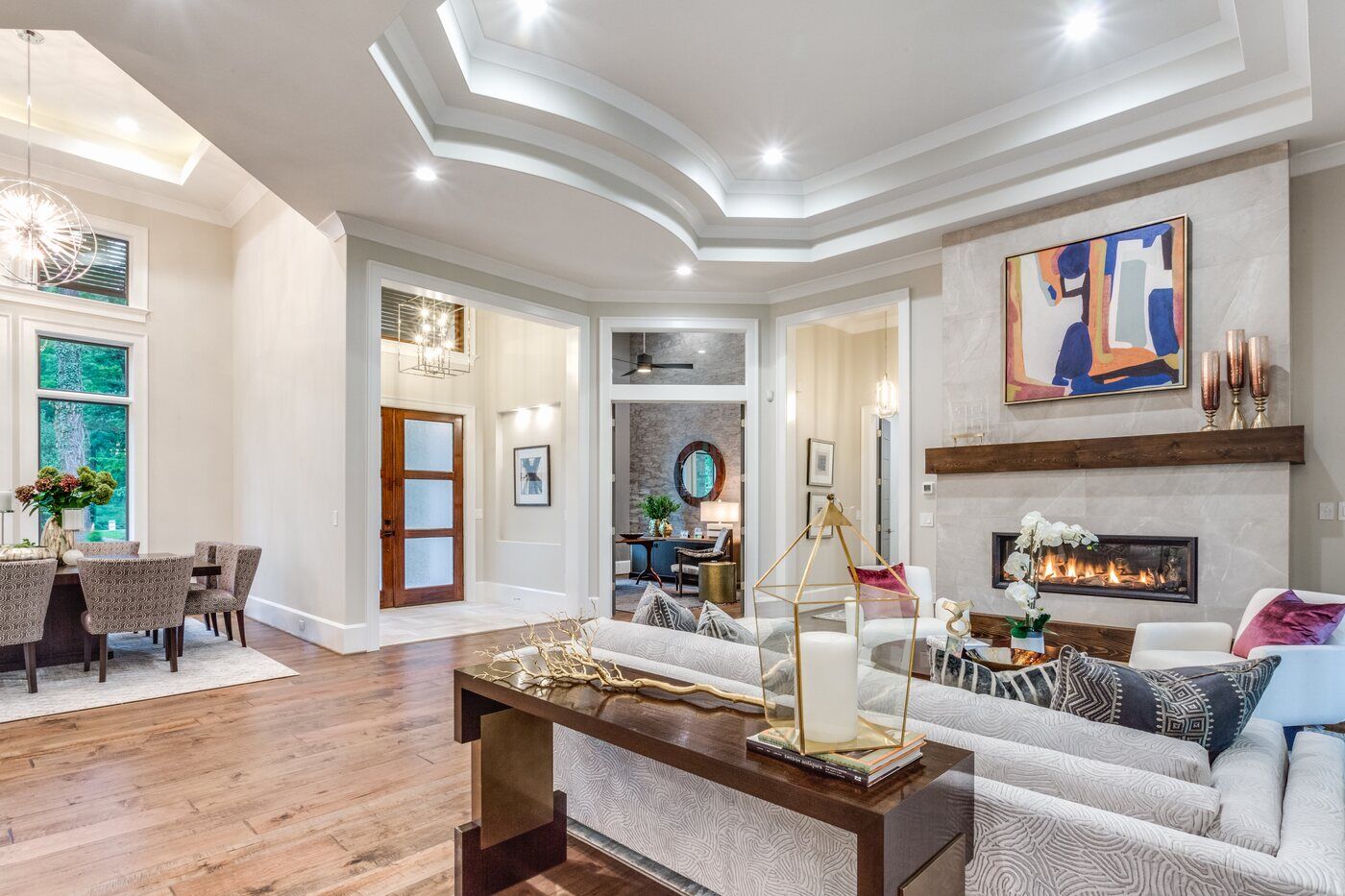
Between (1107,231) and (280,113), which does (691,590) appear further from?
(280,113)

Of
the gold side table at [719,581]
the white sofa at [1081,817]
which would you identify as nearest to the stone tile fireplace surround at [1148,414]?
the gold side table at [719,581]

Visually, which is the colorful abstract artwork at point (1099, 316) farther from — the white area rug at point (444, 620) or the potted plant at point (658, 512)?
the potted plant at point (658, 512)

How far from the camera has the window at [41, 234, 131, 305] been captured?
21.4ft

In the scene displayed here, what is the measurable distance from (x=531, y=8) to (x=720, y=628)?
303 cm

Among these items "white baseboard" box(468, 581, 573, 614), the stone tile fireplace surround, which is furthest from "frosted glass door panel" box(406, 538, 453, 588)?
the stone tile fireplace surround

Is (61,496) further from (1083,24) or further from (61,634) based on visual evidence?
(1083,24)

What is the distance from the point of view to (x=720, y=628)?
245 centimetres

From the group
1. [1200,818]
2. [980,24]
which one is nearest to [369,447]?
[980,24]

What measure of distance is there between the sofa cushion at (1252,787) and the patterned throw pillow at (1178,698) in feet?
0.19

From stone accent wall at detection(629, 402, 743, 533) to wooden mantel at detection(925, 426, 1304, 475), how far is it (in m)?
4.71

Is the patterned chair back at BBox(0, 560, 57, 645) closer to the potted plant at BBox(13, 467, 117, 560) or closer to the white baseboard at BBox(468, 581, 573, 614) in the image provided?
the potted plant at BBox(13, 467, 117, 560)

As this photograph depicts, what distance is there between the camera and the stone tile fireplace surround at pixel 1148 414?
397cm

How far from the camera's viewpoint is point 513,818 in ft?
7.06

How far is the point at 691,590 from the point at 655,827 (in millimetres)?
7040
